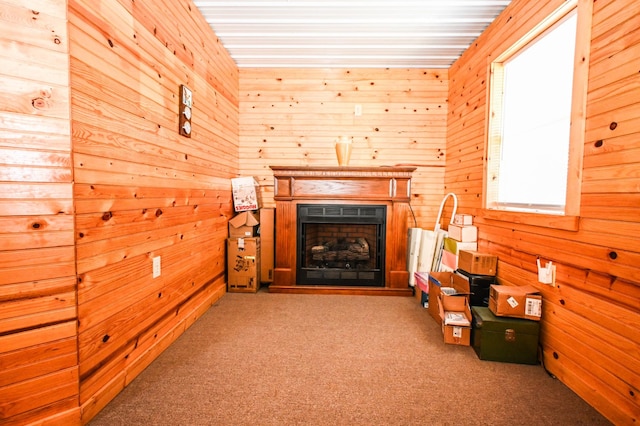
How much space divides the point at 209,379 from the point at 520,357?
1928 millimetres

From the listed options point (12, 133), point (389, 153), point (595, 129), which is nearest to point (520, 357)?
point (595, 129)

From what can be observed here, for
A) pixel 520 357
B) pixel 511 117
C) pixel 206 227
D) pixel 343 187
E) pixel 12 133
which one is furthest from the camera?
pixel 343 187

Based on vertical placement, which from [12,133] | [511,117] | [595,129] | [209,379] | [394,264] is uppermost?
[511,117]

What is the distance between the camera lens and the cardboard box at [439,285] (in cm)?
235

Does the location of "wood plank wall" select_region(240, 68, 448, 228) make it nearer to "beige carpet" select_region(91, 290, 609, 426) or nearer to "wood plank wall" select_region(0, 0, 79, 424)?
"beige carpet" select_region(91, 290, 609, 426)

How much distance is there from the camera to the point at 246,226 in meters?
3.22

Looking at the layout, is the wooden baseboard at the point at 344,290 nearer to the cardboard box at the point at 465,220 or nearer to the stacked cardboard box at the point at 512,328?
the cardboard box at the point at 465,220

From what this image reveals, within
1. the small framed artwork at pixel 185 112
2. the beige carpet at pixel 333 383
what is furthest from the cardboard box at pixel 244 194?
the beige carpet at pixel 333 383

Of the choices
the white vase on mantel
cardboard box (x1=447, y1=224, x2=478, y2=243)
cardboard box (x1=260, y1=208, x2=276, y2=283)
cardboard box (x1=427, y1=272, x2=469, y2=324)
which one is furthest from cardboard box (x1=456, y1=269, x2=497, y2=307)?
cardboard box (x1=260, y1=208, x2=276, y2=283)

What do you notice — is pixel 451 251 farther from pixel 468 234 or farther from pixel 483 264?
pixel 483 264

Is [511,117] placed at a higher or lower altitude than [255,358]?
higher

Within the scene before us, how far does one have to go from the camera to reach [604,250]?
1.44 metres

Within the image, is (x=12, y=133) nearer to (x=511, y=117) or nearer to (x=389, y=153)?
(x=511, y=117)

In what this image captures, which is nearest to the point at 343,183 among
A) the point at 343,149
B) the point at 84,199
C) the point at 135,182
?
the point at 343,149
